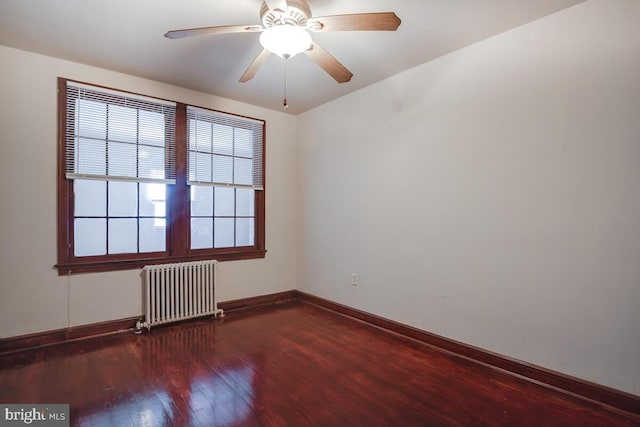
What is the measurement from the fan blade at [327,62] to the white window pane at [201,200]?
2.24 meters

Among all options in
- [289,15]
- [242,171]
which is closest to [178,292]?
[242,171]

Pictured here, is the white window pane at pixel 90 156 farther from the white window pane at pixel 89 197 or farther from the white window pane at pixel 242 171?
the white window pane at pixel 242 171

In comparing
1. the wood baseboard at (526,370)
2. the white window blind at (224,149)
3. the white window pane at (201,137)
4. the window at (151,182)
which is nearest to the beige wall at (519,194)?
the wood baseboard at (526,370)

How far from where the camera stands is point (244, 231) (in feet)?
13.7

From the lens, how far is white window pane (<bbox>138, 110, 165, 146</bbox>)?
334 cm

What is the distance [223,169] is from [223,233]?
81 centimetres

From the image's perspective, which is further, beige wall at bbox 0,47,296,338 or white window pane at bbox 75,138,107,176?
white window pane at bbox 75,138,107,176

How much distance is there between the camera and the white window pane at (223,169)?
386cm

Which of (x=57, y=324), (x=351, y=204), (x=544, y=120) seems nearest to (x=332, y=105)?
Result: (x=351, y=204)

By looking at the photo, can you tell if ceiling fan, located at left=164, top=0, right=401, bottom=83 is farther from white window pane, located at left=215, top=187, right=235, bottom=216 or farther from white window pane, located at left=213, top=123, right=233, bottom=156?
white window pane, located at left=215, top=187, right=235, bottom=216

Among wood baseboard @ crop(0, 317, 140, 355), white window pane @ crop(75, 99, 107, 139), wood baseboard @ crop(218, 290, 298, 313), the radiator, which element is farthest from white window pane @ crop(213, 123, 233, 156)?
wood baseboard @ crop(0, 317, 140, 355)

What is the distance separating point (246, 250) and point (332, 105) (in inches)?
85.9

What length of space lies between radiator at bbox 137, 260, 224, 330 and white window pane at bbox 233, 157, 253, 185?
111cm

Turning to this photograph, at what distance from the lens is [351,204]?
3.74 metres
